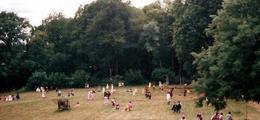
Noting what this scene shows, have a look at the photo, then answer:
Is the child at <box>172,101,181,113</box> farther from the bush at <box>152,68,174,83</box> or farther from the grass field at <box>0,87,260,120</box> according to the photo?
the bush at <box>152,68,174,83</box>

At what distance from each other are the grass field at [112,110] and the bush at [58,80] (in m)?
13.5

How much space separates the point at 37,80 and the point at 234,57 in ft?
164

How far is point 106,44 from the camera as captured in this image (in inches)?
2987

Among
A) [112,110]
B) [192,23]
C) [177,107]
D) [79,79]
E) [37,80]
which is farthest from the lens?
[79,79]

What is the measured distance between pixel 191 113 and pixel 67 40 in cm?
4540

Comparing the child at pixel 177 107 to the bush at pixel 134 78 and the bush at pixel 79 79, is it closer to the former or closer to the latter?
the bush at pixel 134 78

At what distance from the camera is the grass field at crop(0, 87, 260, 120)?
143 ft

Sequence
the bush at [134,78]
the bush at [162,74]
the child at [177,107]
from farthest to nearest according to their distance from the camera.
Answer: the bush at [134,78], the bush at [162,74], the child at [177,107]

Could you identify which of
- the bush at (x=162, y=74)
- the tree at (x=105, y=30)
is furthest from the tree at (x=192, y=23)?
the tree at (x=105, y=30)

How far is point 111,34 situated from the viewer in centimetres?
7488

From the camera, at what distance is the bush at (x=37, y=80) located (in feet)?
239

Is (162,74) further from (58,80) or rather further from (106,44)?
(58,80)

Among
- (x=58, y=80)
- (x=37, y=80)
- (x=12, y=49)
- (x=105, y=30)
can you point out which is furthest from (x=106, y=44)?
(x=12, y=49)

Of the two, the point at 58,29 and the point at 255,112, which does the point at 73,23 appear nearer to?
the point at 58,29
